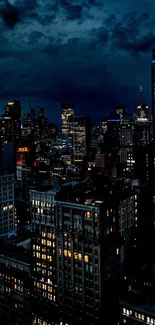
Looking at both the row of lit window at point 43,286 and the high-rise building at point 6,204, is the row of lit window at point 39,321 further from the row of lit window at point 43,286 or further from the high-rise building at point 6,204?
the high-rise building at point 6,204

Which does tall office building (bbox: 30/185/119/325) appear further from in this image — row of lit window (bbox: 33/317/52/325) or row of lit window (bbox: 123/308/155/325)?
row of lit window (bbox: 123/308/155/325)

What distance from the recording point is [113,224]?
84.9m

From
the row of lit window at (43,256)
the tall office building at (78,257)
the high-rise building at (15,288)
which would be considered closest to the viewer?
the tall office building at (78,257)

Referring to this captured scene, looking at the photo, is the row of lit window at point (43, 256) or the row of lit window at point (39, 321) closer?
the row of lit window at point (39, 321)

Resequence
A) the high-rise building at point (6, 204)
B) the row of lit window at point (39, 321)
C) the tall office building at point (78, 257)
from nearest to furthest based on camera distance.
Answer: the tall office building at point (78, 257) → the row of lit window at point (39, 321) → the high-rise building at point (6, 204)

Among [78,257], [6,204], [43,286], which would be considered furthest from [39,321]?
[6,204]

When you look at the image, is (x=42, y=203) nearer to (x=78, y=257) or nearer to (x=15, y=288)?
(x=78, y=257)

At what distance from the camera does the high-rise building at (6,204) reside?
5443 inches

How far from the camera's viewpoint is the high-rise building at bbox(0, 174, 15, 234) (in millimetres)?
138250

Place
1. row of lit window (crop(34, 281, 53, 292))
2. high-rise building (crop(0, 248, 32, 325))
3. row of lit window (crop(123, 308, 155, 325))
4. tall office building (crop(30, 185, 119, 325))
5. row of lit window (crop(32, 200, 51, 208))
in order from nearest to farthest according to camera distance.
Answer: row of lit window (crop(123, 308, 155, 325)), tall office building (crop(30, 185, 119, 325)), row of lit window (crop(34, 281, 53, 292)), row of lit window (crop(32, 200, 51, 208)), high-rise building (crop(0, 248, 32, 325))

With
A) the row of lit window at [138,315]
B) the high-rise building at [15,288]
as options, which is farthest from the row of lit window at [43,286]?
the row of lit window at [138,315]

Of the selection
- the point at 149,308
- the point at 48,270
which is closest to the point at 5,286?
the point at 48,270

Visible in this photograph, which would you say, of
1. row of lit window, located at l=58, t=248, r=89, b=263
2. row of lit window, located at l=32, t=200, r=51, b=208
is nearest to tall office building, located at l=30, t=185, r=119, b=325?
row of lit window, located at l=58, t=248, r=89, b=263

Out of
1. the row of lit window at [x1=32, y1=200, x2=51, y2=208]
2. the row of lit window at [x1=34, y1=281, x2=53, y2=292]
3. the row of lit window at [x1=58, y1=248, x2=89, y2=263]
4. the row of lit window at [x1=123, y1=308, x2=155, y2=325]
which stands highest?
the row of lit window at [x1=32, y1=200, x2=51, y2=208]
